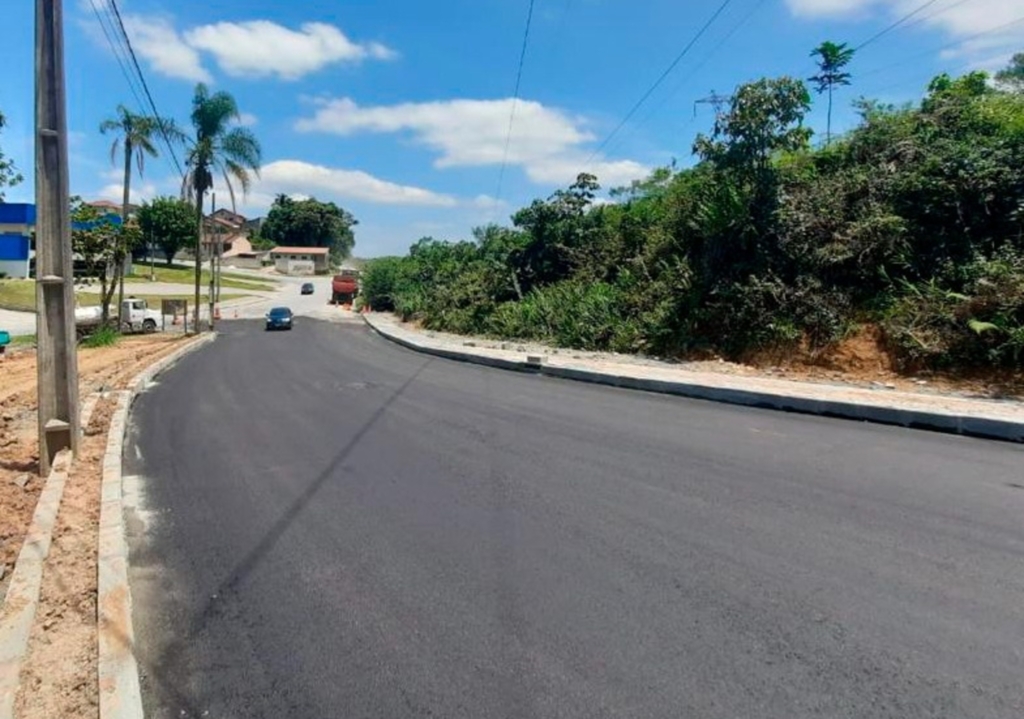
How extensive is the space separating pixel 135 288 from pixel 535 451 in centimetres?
6870

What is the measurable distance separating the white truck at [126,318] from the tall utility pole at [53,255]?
2616 cm

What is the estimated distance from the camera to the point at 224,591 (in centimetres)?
449

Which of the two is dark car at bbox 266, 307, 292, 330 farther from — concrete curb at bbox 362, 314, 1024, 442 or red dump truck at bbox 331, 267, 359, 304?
red dump truck at bbox 331, 267, 359, 304

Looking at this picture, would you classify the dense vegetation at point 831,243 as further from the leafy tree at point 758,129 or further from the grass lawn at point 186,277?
the grass lawn at point 186,277

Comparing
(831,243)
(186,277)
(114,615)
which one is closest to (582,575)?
(114,615)

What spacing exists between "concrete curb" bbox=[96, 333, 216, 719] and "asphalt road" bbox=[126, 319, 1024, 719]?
0.41ft

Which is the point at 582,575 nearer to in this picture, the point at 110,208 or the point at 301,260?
the point at 110,208

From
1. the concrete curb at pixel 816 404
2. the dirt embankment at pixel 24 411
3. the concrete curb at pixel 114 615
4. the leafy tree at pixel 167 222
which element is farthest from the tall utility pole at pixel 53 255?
the leafy tree at pixel 167 222

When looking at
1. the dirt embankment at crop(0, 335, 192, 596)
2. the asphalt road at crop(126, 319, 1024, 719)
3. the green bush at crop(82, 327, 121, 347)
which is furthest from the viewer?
the green bush at crop(82, 327, 121, 347)

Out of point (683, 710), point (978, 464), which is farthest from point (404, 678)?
point (978, 464)

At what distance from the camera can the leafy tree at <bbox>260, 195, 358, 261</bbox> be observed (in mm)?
134875

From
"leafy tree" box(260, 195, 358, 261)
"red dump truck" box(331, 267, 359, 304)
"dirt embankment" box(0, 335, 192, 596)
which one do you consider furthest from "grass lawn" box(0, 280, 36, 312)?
"leafy tree" box(260, 195, 358, 261)

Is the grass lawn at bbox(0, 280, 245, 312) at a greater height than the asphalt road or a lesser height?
lesser

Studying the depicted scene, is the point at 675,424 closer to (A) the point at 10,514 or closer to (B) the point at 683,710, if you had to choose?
(B) the point at 683,710
